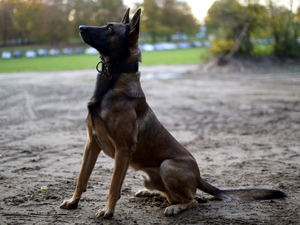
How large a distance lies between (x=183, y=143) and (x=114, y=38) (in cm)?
377

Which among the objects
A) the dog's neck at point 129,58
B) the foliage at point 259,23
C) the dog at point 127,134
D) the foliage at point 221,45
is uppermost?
the foliage at point 259,23

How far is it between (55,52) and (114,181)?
59.5 meters

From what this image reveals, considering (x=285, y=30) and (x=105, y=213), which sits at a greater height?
(x=285, y=30)

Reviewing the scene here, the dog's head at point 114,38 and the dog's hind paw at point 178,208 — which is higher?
the dog's head at point 114,38

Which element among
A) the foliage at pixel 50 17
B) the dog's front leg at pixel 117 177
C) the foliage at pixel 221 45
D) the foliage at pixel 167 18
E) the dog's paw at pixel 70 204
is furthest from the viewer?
the foliage at pixel 167 18

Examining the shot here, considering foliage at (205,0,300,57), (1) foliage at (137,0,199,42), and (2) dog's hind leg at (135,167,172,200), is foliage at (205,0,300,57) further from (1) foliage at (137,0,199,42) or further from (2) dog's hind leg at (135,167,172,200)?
(1) foliage at (137,0,199,42)

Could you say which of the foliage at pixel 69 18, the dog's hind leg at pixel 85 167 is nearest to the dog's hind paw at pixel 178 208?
the dog's hind leg at pixel 85 167

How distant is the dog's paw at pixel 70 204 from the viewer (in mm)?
3629

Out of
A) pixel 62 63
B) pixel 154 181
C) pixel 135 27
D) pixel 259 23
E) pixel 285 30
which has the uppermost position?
pixel 259 23

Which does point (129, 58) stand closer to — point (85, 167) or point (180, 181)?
point (85, 167)

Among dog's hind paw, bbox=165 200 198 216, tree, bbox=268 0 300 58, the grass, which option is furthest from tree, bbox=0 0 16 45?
dog's hind paw, bbox=165 200 198 216

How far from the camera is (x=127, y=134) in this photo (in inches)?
132

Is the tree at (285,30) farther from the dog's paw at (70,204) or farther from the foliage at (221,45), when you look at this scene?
the dog's paw at (70,204)

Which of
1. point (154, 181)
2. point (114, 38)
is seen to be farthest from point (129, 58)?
point (154, 181)
